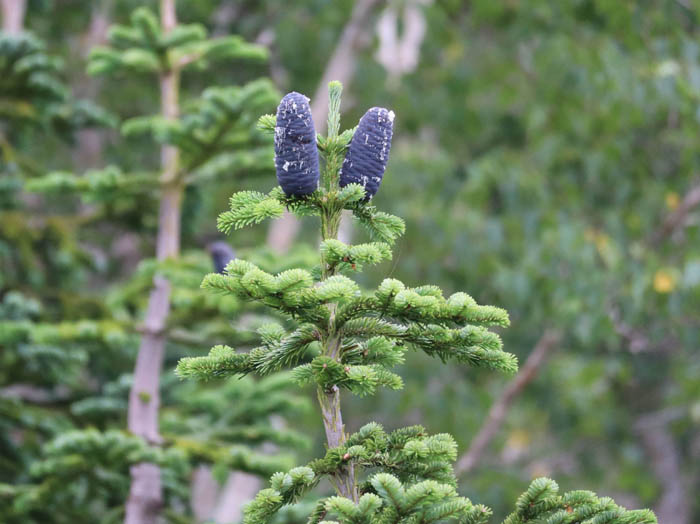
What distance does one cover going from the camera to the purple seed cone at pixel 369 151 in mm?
1725

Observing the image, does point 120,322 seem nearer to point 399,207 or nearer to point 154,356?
point 154,356

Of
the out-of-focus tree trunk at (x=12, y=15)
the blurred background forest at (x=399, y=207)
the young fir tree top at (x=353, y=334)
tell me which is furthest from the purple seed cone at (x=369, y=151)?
the out-of-focus tree trunk at (x=12, y=15)

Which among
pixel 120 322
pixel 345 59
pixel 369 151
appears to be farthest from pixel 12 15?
pixel 369 151

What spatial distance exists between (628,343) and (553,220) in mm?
1561

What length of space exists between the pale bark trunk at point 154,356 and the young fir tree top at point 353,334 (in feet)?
5.76

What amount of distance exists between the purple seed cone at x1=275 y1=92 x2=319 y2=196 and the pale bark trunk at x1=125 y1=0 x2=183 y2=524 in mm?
1941

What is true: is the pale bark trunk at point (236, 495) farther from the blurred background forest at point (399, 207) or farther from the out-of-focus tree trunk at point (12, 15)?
the out-of-focus tree trunk at point (12, 15)

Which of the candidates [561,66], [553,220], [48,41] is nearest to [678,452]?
[553,220]

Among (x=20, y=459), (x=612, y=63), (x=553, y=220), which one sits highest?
(x=612, y=63)

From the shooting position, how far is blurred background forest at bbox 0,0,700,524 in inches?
149

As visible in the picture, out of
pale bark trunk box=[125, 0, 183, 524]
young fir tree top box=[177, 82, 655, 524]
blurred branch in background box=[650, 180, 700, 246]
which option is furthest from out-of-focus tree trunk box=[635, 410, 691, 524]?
young fir tree top box=[177, 82, 655, 524]

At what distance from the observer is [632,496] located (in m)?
10.2

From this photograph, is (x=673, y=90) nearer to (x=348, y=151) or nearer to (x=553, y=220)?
(x=553, y=220)

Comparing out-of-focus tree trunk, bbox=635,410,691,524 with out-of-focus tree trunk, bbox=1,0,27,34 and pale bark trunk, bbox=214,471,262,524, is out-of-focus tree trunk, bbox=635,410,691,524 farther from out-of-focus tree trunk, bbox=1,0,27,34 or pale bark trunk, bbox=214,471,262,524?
out-of-focus tree trunk, bbox=1,0,27,34
